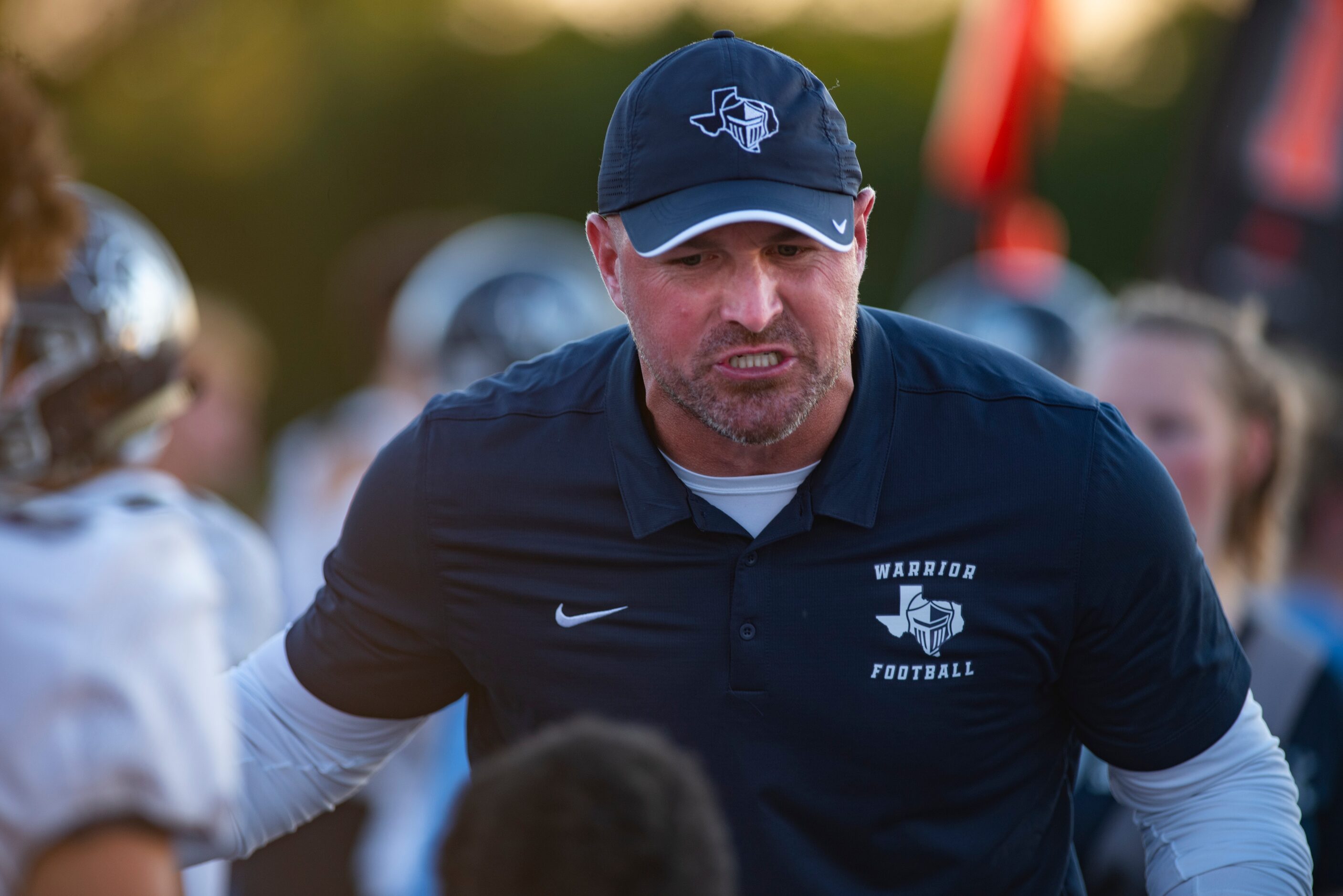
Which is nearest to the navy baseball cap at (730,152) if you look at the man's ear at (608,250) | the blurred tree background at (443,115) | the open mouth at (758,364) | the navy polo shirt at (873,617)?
the man's ear at (608,250)

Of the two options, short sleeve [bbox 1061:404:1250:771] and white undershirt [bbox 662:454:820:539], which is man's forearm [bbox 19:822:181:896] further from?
short sleeve [bbox 1061:404:1250:771]

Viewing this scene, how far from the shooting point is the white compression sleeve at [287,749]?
9.72 ft

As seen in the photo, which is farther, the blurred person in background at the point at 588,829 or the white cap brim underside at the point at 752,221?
the white cap brim underside at the point at 752,221

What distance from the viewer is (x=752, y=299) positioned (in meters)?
2.77

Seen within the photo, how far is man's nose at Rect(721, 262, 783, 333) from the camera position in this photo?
274 cm

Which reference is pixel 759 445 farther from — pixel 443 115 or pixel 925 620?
pixel 443 115

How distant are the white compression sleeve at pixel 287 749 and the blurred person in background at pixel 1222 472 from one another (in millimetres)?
1675

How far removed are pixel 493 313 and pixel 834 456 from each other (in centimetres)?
342

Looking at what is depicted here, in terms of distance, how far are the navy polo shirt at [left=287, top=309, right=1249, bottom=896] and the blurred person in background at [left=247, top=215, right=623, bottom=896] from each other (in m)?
2.02

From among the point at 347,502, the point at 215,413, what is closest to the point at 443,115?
the point at 215,413

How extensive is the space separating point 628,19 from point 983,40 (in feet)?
40.8

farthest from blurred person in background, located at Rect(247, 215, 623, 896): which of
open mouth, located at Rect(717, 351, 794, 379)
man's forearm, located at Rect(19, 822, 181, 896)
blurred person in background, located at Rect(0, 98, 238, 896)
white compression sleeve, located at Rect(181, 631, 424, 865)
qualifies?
man's forearm, located at Rect(19, 822, 181, 896)

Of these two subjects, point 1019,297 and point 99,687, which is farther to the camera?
point 1019,297

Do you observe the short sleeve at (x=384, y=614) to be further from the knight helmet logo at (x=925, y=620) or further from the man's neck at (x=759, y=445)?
the knight helmet logo at (x=925, y=620)
